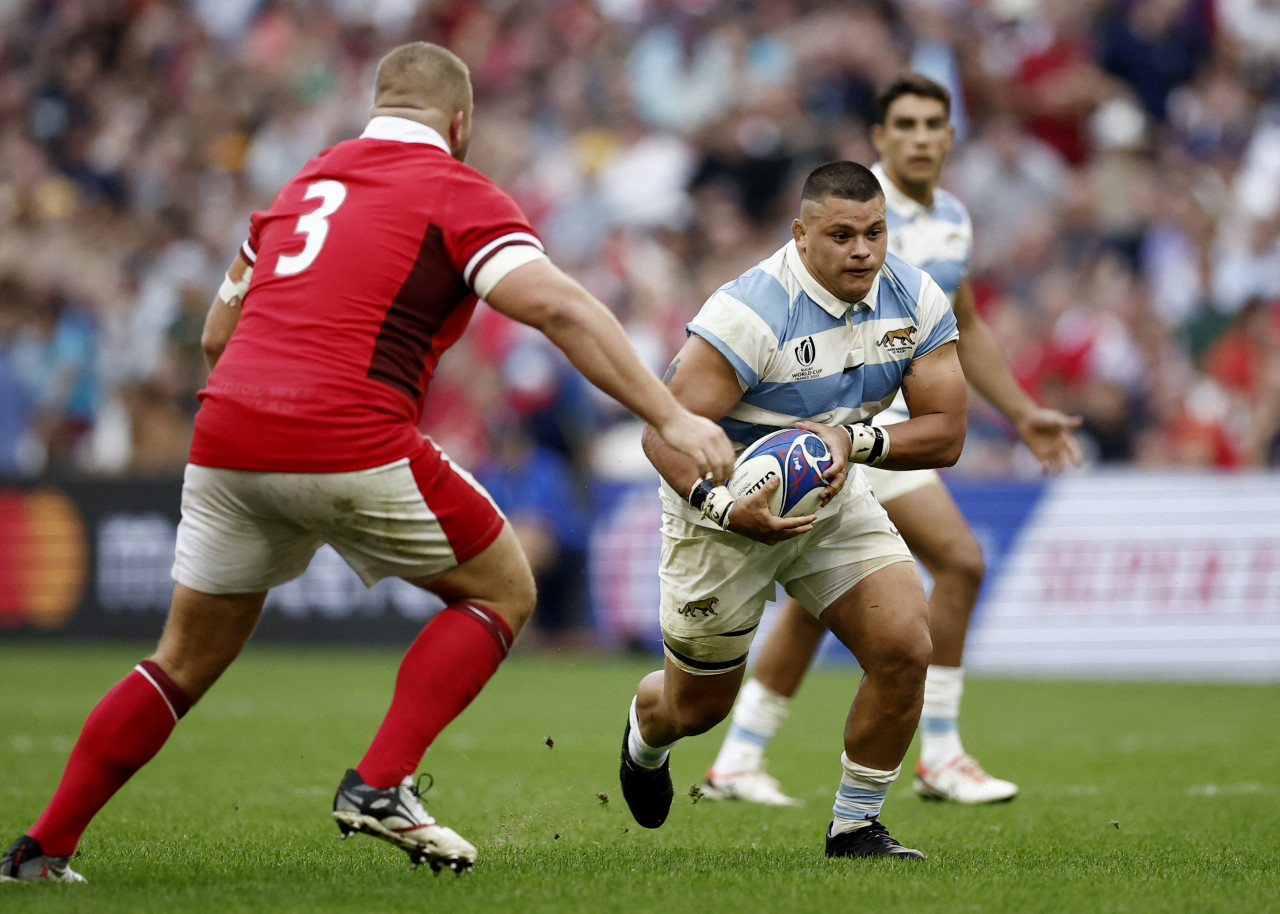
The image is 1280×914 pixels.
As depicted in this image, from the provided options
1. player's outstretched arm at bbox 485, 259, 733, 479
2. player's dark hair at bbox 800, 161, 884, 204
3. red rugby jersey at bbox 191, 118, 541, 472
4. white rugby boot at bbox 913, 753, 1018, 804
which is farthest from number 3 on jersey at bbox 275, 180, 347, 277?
white rugby boot at bbox 913, 753, 1018, 804

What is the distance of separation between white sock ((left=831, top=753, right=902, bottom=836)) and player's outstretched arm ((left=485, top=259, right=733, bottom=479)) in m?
1.45

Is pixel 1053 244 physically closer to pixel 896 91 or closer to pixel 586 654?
pixel 586 654

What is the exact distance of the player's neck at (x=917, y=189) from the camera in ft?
23.1

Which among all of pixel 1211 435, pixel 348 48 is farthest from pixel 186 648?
pixel 348 48

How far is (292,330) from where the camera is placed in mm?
4359

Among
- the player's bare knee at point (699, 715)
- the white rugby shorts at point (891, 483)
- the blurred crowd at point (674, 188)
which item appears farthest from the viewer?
the blurred crowd at point (674, 188)

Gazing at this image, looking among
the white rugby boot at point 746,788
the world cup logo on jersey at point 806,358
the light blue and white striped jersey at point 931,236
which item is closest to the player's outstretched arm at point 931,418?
the world cup logo on jersey at point 806,358

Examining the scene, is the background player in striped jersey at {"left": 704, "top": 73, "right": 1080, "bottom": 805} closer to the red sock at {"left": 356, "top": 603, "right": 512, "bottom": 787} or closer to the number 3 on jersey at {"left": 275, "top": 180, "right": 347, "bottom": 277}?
Answer: the red sock at {"left": 356, "top": 603, "right": 512, "bottom": 787}

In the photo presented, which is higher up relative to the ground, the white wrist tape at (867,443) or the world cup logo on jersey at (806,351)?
the world cup logo on jersey at (806,351)

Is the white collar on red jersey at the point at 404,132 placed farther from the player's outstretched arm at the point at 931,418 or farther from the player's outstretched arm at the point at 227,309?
the player's outstretched arm at the point at 931,418

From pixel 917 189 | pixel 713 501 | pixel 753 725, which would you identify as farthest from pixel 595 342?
pixel 917 189

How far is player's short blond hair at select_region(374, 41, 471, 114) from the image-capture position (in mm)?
4566

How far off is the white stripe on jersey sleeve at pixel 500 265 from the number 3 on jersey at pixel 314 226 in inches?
19.1

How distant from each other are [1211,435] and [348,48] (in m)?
12.0
